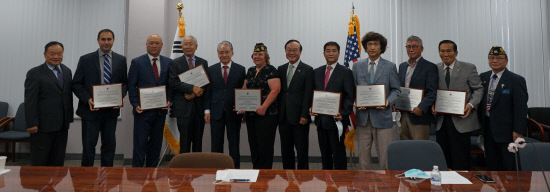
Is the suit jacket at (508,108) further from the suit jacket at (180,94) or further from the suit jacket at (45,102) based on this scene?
the suit jacket at (45,102)

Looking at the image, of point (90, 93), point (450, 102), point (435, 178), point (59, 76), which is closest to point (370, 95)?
point (450, 102)

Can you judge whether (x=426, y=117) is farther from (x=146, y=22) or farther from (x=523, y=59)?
(x=146, y=22)

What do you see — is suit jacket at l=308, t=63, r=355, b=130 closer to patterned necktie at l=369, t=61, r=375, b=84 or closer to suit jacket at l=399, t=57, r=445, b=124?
patterned necktie at l=369, t=61, r=375, b=84

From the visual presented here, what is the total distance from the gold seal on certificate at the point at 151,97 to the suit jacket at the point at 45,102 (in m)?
0.79

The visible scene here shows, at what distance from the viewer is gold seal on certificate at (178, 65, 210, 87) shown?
14.0ft

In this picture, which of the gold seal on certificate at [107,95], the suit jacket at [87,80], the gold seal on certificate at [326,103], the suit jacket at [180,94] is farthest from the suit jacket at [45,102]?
the gold seal on certificate at [326,103]

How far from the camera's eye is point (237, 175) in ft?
7.52

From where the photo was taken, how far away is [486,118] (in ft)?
13.3

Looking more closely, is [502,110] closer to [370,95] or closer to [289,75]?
[370,95]

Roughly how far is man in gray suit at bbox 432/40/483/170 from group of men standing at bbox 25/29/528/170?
0.01 meters

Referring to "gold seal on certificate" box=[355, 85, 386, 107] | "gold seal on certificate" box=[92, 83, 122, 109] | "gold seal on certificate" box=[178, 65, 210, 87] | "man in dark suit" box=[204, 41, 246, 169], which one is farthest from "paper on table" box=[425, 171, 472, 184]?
"gold seal on certificate" box=[92, 83, 122, 109]

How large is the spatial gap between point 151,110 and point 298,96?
1.70m

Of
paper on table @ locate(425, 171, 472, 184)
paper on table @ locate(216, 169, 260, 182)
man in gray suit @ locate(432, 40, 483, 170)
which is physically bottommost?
paper on table @ locate(425, 171, 472, 184)

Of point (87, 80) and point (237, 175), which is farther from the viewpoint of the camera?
point (87, 80)
